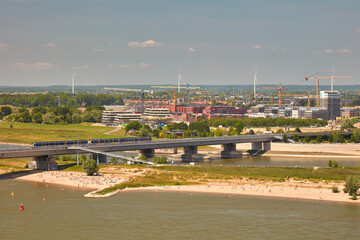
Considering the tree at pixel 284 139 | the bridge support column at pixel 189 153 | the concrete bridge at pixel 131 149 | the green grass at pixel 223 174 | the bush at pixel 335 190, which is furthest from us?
the tree at pixel 284 139

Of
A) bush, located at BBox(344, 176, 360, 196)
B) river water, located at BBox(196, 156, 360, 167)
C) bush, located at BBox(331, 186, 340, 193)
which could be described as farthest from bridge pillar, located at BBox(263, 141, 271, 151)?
bush, located at BBox(344, 176, 360, 196)

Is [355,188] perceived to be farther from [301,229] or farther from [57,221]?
[57,221]

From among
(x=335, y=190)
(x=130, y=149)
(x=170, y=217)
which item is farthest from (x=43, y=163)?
(x=335, y=190)

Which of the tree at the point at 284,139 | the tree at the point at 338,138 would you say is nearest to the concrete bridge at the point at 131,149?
the tree at the point at 284,139

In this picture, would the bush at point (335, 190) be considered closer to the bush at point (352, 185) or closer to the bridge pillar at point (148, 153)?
the bush at point (352, 185)

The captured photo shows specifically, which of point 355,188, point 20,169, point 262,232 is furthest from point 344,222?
point 20,169

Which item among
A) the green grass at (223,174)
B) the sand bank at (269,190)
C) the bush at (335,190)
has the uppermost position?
the bush at (335,190)
